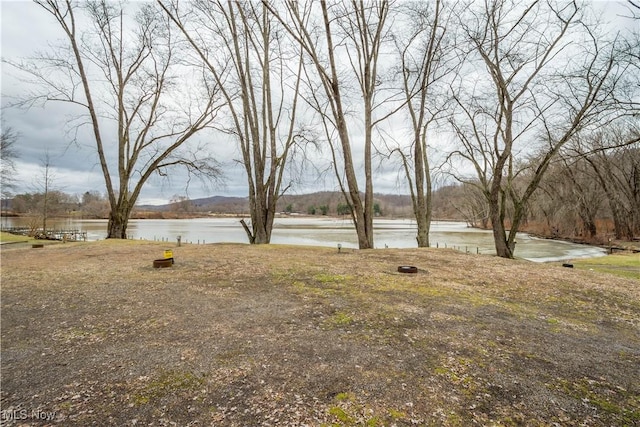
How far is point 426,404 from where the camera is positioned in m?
2.03

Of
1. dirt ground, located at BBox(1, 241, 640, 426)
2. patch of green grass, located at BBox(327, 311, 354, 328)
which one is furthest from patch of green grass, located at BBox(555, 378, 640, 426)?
patch of green grass, located at BBox(327, 311, 354, 328)

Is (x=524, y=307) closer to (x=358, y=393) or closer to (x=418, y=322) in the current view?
(x=418, y=322)

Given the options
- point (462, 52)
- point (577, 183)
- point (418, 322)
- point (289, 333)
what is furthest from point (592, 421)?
point (577, 183)

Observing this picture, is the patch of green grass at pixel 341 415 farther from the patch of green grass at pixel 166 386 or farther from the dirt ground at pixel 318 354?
the patch of green grass at pixel 166 386

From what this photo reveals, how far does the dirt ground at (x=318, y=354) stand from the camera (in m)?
1.99

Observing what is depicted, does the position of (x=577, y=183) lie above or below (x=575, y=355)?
above

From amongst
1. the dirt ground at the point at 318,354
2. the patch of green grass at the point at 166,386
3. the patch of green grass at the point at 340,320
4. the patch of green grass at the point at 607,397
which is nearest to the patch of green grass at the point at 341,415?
the dirt ground at the point at 318,354

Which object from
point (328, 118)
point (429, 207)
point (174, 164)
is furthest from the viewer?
point (174, 164)

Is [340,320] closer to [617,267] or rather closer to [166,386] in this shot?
[166,386]

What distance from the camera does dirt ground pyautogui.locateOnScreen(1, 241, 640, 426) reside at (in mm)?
1993

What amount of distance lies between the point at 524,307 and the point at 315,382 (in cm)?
350

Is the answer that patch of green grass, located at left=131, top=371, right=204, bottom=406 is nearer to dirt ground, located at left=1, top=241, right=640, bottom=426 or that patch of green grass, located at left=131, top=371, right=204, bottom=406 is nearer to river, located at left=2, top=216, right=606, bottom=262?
dirt ground, located at left=1, top=241, right=640, bottom=426

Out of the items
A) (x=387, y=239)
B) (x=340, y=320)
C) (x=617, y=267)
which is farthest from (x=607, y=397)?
(x=387, y=239)

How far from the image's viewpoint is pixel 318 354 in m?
2.72
